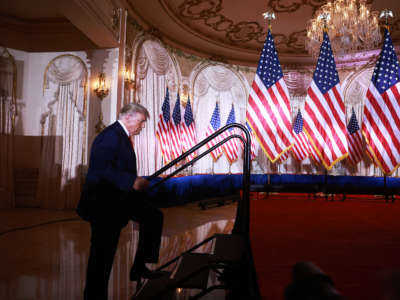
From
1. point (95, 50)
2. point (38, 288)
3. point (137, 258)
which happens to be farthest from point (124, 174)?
point (95, 50)

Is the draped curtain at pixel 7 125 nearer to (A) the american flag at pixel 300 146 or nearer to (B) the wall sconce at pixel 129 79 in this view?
(B) the wall sconce at pixel 129 79

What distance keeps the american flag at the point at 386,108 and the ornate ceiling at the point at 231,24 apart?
8.51ft

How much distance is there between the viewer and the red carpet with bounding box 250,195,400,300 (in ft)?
5.02

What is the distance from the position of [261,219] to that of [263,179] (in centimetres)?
804

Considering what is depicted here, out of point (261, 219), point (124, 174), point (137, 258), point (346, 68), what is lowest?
point (137, 258)

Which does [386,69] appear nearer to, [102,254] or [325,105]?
[325,105]

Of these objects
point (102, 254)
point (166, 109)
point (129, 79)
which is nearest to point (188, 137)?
point (166, 109)

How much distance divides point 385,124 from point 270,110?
2467 mm

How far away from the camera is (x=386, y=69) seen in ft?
19.1

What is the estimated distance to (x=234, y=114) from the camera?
10.6 m

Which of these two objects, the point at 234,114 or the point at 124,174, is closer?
the point at 124,174

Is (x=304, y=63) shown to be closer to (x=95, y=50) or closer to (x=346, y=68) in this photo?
(x=346, y=68)

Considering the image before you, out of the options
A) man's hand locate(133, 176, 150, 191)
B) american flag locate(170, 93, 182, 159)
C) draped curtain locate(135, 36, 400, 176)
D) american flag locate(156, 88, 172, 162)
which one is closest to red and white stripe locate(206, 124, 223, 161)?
draped curtain locate(135, 36, 400, 176)

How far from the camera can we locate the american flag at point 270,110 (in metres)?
5.68
